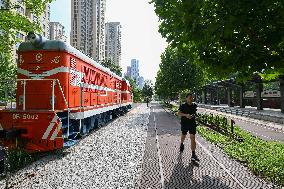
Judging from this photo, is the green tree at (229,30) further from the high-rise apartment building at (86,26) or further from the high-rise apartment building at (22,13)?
the high-rise apartment building at (86,26)

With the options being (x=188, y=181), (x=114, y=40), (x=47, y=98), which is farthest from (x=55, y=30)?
(x=188, y=181)

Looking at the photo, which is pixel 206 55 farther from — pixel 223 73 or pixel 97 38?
pixel 97 38

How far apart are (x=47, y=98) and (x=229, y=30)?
303 inches

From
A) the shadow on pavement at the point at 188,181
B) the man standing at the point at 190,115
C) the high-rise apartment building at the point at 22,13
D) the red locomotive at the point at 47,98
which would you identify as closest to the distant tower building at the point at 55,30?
the high-rise apartment building at the point at 22,13

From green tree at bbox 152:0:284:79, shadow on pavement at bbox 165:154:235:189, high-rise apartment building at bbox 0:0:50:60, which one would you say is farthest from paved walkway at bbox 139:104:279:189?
high-rise apartment building at bbox 0:0:50:60

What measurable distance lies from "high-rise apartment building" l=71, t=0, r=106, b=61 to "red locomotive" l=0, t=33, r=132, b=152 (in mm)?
110059

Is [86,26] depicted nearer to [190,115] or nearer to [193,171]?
[190,115]

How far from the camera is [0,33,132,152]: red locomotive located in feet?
33.7

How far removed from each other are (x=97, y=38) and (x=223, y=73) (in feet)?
398

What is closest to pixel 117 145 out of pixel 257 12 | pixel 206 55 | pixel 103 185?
pixel 103 185

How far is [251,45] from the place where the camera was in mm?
7031

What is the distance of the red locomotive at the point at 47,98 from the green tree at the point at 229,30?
17.1 ft

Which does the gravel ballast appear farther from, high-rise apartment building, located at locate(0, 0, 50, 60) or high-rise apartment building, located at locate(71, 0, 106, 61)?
high-rise apartment building, located at locate(71, 0, 106, 61)

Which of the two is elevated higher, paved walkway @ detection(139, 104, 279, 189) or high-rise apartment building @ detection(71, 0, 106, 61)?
high-rise apartment building @ detection(71, 0, 106, 61)
